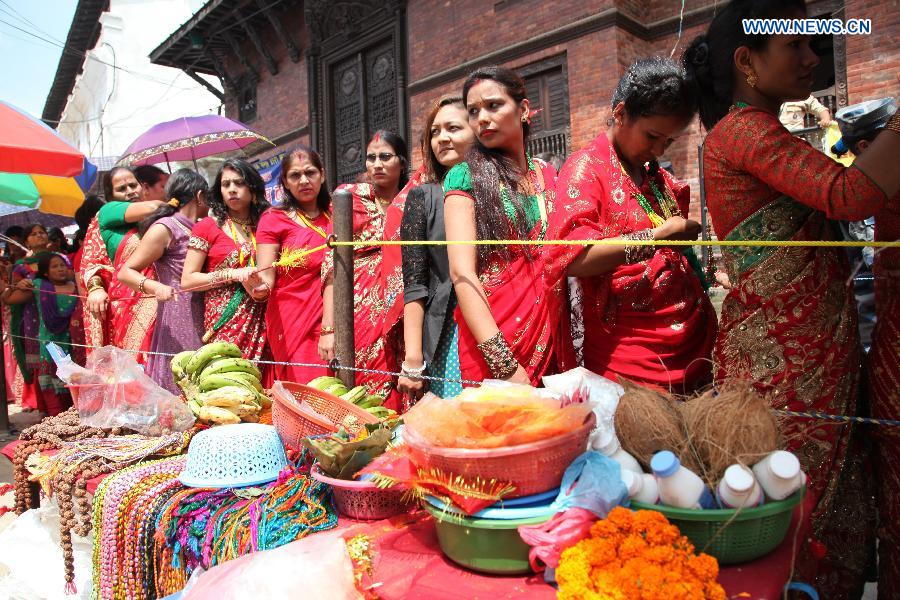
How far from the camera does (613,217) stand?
5.76ft

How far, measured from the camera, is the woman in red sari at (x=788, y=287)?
1.40 meters

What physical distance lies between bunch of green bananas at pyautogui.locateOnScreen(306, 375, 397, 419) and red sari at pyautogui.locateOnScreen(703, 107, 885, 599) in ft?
3.41

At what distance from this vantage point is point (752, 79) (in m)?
1.46

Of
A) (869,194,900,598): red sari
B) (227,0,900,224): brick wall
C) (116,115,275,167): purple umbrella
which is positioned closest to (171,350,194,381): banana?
(869,194,900,598): red sari

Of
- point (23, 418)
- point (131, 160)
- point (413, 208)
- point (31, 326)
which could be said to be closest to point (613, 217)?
point (413, 208)

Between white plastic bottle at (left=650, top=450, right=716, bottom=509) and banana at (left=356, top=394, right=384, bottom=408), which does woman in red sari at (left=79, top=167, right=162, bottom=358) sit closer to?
banana at (left=356, top=394, right=384, bottom=408)

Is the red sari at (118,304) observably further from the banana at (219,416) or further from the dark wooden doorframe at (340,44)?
the dark wooden doorframe at (340,44)

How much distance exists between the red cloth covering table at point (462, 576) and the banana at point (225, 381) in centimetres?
113

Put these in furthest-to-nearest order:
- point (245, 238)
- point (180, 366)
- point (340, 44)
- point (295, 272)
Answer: point (340, 44) → point (245, 238) → point (295, 272) → point (180, 366)

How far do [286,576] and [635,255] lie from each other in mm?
1152

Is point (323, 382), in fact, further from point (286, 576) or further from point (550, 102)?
point (550, 102)

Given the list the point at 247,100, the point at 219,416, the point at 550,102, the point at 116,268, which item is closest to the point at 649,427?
the point at 219,416

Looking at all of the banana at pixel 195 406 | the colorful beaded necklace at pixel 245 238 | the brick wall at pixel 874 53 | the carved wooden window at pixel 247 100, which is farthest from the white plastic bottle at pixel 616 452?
the carved wooden window at pixel 247 100

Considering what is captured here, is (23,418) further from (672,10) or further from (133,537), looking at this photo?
(672,10)
